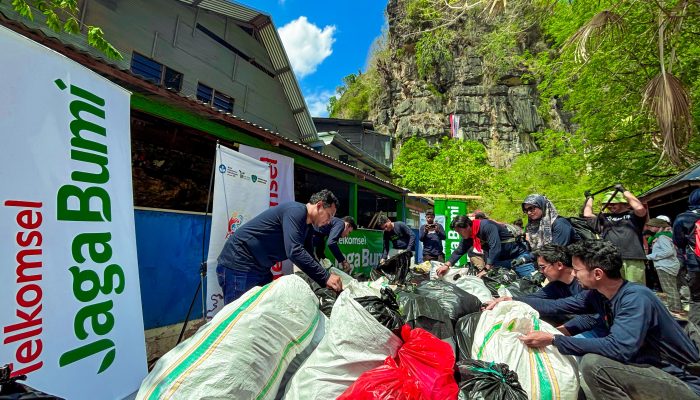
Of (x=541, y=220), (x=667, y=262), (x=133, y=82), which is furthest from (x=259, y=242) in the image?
(x=667, y=262)

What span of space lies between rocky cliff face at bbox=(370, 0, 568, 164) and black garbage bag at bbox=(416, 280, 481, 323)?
1088 inches

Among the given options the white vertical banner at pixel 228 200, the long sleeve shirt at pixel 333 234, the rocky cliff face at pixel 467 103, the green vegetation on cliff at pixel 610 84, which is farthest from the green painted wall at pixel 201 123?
the rocky cliff face at pixel 467 103

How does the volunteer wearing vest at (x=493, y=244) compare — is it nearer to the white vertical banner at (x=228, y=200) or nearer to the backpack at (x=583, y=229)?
the backpack at (x=583, y=229)

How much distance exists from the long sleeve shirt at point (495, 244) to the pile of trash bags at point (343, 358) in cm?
236

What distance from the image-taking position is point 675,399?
1.76 meters

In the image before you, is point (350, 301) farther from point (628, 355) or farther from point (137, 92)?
point (137, 92)

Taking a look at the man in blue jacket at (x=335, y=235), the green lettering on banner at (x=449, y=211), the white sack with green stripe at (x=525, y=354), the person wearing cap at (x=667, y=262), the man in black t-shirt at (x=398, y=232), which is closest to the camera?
the white sack with green stripe at (x=525, y=354)

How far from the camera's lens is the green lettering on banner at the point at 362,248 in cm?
737

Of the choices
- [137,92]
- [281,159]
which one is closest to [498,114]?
[281,159]

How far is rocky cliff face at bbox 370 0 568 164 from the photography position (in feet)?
98.9

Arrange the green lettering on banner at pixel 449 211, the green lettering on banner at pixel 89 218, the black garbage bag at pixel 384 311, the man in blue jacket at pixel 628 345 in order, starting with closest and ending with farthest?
the green lettering on banner at pixel 89 218, the man in blue jacket at pixel 628 345, the black garbage bag at pixel 384 311, the green lettering on banner at pixel 449 211

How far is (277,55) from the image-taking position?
35.7 ft

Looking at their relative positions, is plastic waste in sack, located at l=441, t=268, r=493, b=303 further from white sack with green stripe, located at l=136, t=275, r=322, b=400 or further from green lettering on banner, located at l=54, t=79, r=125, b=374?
green lettering on banner, located at l=54, t=79, r=125, b=374

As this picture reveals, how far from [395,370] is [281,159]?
383 centimetres
